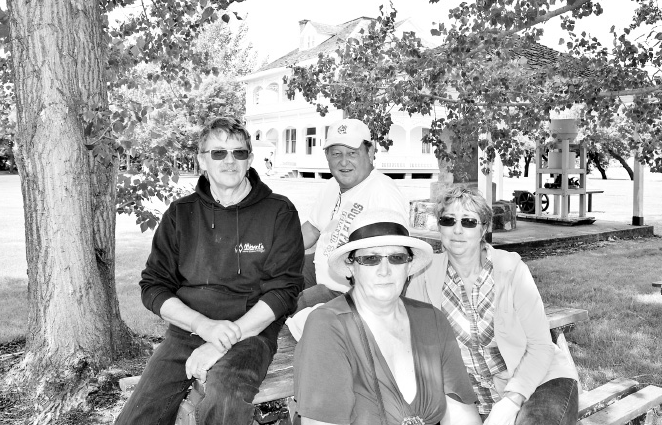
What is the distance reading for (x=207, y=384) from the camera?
9.65ft

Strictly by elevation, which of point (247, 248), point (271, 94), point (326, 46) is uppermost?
point (326, 46)

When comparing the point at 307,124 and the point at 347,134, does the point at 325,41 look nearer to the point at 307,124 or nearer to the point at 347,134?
the point at 307,124

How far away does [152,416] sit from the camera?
3.06 m

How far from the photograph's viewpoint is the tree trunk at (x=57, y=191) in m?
4.56

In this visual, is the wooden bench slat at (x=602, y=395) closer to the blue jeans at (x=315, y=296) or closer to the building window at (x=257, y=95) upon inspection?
the blue jeans at (x=315, y=296)

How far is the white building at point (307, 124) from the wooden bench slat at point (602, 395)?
32.0 metres

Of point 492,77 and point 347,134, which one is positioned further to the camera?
point 492,77

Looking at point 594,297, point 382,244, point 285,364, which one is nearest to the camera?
point 382,244

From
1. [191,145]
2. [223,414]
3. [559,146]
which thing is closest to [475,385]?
[223,414]

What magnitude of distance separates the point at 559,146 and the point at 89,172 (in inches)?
507

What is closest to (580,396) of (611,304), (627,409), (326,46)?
(627,409)

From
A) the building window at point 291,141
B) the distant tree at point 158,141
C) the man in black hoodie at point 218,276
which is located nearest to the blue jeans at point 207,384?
the man in black hoodie at point 218,276

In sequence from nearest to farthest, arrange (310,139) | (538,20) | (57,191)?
(57,191)
(538,20)
(310,139)

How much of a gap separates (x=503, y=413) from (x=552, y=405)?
0.24m
